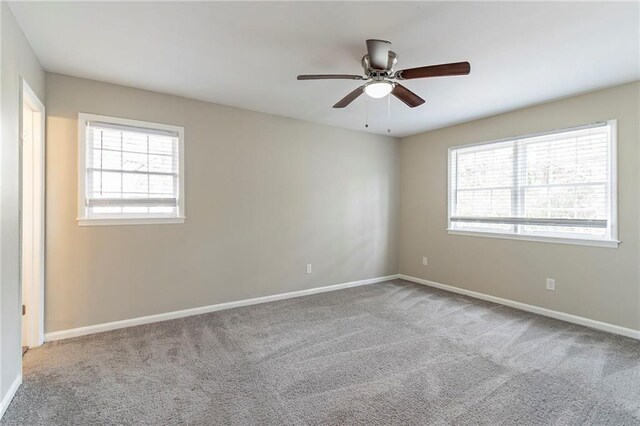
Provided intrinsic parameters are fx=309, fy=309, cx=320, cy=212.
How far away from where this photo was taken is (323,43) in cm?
240

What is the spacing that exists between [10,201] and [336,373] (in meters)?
2.56

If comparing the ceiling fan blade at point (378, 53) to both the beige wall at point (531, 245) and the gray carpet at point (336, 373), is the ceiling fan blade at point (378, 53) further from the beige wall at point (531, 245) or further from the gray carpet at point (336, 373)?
the beige wall at point (531, 245)

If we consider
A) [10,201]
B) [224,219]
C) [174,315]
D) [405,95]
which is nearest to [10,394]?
[10,201]

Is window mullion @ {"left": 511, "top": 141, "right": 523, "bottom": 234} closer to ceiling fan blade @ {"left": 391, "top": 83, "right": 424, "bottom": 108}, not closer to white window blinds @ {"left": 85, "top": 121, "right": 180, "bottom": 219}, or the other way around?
ceiling fan blade @ {"left": 391, "top": 83, "right": 424, "bottom": 108}

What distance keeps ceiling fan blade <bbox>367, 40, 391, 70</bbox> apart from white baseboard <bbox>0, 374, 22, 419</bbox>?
10.7 feet

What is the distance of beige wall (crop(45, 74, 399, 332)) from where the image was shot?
3021mm

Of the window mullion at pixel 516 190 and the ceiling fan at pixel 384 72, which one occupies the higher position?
the ceiling fan at pixel 384 72

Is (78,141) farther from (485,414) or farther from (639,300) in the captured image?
(639,300)

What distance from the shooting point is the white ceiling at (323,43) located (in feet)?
6.64

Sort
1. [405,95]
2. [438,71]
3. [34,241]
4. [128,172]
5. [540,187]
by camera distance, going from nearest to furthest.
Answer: [438,71]
[405,95]
[34,241]
[128,172]
[540,187]

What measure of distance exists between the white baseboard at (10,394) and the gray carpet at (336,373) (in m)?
0.04

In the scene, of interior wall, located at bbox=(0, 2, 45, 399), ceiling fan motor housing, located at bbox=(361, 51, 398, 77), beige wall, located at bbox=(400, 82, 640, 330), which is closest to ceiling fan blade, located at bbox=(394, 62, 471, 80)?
ceiling fan motor housing, located at bbox=(361, 51, 398, 77)

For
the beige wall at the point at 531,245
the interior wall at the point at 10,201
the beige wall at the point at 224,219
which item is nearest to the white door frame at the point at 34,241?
the beige wall at the point at 224,219

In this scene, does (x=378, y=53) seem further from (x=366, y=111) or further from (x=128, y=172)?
(x=128, y=172)
